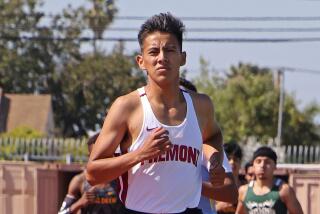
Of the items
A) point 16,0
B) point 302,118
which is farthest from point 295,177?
point 16,0

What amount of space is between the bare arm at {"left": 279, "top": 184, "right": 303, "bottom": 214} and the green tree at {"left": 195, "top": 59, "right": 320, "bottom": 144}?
48.1 meters

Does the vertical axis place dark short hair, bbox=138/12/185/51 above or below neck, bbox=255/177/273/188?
above

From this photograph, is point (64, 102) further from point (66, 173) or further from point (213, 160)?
point (213, 160)

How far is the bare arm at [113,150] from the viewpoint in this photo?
5941 millimetres

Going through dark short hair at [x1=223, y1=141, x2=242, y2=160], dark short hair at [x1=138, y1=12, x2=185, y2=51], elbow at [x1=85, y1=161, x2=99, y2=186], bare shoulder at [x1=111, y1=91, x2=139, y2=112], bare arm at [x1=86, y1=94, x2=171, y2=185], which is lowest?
dark short hair at [x1=223, y1=141, x2=242, y2=160]

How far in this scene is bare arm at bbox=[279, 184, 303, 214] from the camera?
37.1ft

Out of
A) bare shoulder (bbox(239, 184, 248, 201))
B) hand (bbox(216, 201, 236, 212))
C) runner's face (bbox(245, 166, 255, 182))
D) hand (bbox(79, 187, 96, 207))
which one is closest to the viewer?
hand (bbox(216, 201, 236, 212))

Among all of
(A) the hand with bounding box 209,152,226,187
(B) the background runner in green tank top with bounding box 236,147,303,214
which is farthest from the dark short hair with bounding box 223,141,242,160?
(A) the hand with bounding box 209,152,226,187

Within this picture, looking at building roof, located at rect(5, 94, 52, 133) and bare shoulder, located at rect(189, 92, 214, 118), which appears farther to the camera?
building roof, located at rect(5, 94, 52, 133)

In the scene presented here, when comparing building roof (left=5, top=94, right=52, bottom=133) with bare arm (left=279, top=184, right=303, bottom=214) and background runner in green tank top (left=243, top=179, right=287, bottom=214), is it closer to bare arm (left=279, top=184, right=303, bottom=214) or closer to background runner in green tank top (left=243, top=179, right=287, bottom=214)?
background runner in green tank top (left=243, top=179, right=287, bottom=214)

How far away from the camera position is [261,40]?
3650cm

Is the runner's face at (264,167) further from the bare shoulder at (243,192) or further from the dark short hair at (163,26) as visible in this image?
the dark short hair at (163,26)

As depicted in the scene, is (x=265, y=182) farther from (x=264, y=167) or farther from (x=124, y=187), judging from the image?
(x=124, y=187)

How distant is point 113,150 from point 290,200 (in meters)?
5.55
